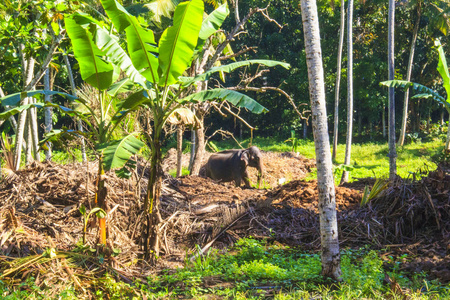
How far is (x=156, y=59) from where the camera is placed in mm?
5457

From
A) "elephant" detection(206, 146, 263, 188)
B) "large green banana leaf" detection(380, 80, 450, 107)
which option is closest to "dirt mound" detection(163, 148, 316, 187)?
"elephant" detection(206, 146, 263, 188)

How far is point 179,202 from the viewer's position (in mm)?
8195

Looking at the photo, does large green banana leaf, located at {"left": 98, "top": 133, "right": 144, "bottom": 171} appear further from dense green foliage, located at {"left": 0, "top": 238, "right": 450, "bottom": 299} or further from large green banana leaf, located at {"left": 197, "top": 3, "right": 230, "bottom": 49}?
large green banana leaf, located at {"left": 197, "top": 3, "right": 230, "bottom": 49}

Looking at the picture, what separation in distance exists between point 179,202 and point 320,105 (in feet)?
13.3

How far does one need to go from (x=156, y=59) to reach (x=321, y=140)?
7.64ft

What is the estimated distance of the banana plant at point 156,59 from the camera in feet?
17.1

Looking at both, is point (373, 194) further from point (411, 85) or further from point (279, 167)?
point (279, 167)

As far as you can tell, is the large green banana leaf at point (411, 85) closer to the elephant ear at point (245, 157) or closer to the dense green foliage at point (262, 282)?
the elephant ear at point (245, 157)

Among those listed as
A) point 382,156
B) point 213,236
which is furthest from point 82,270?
point 382,156

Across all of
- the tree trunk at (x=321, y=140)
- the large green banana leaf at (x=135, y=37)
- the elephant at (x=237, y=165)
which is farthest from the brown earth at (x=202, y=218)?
the elephant at (x=237, y=165)

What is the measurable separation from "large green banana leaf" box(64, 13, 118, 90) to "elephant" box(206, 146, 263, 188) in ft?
25.2

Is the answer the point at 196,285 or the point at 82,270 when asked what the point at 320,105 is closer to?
the point at 196,285

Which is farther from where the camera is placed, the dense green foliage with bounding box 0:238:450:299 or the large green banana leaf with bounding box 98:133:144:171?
the large green banana leaf with bounding box 98:133:144:171

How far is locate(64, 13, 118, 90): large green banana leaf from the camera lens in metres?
5.32
